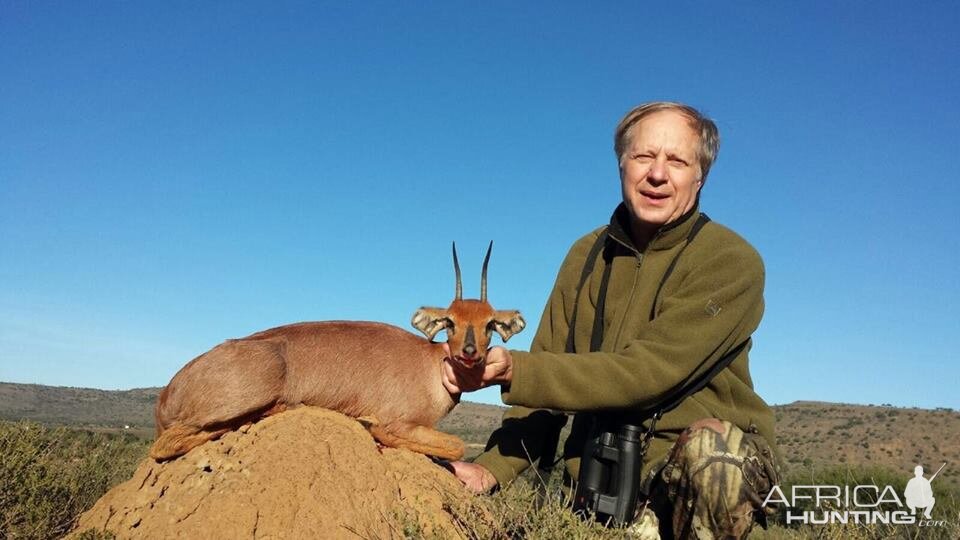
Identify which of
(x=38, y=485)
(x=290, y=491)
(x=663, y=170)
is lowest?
(x=38, y=485)

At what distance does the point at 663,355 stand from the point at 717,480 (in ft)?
2.79

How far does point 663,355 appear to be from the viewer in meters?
4.89

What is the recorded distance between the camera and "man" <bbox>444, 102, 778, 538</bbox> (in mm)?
4781

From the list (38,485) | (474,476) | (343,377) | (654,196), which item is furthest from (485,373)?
(38,485)

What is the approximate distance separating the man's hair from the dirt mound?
3.02 meters

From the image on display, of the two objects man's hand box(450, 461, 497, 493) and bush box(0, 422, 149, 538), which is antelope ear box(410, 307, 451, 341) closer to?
man's hand box(450, 461, 497, 493)

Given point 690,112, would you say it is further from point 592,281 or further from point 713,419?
point 713,419

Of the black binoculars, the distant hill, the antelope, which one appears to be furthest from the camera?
the distant hill

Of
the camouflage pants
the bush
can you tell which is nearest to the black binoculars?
the camouflage pants

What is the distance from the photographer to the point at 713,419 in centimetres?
488

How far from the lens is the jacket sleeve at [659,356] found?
4.83m

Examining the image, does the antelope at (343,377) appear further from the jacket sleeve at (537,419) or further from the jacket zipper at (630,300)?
the jacket zipper at (630,300)

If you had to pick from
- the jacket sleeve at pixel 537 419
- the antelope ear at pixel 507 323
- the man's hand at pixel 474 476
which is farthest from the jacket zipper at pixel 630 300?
the man's hand at pixel 474 476

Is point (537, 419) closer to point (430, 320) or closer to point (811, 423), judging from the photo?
point (430, 320)
